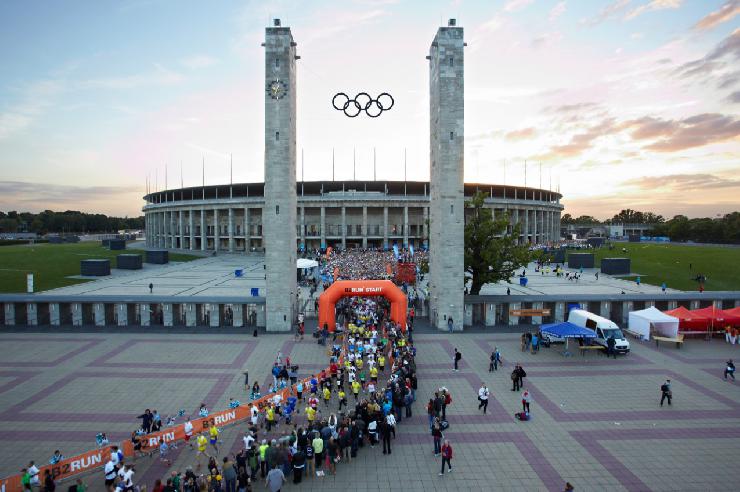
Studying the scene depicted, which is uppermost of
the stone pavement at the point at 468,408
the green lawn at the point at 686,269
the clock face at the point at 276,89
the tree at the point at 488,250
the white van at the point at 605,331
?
the clock face at the point at 276,89

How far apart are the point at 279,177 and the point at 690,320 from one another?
32807 mm

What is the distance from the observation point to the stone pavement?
14.3 m

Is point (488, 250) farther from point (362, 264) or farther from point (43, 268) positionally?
point (43, 268)

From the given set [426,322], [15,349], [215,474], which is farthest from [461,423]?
[15,349]

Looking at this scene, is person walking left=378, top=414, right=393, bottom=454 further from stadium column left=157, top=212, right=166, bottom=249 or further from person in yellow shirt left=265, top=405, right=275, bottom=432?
stadium column left=157, top=212, right=166, bottom=249

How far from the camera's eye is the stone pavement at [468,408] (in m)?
14.3

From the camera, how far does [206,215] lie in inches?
4154

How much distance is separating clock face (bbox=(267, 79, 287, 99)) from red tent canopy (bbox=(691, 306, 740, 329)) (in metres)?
35.5

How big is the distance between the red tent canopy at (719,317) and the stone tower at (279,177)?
1224 inches

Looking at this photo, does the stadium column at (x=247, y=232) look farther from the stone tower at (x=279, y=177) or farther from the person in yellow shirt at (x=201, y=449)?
the person in yellow shirt at (x=201, y=449)

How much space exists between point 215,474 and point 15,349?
24706mm

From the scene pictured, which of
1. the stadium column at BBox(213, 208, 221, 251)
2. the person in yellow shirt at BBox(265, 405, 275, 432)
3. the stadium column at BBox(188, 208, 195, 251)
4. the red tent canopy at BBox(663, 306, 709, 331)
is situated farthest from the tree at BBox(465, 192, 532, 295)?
the stadium column at BBox(188, 208, 195, 251)

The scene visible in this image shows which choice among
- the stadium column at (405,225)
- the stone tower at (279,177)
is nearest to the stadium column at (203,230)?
the stadium column at (405,225)

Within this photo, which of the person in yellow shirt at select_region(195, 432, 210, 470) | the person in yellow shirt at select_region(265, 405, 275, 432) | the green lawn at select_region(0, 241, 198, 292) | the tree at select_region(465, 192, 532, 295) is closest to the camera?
the person in yellow shirt at select_region(195, 432, 210, 470)
